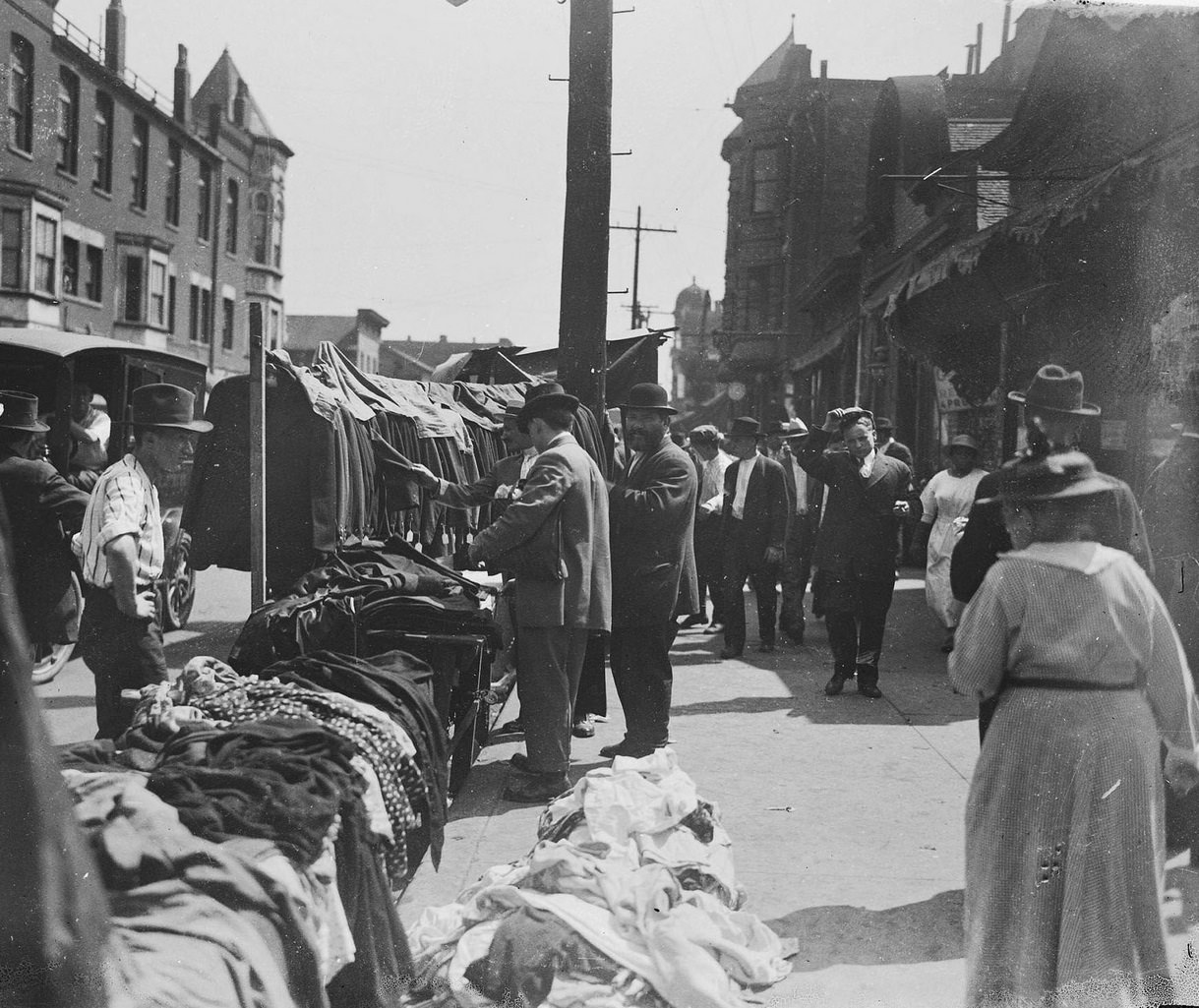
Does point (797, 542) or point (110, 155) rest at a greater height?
point (110, 155)

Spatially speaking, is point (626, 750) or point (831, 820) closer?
point (831, 820)

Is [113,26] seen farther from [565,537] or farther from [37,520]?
[565,537]

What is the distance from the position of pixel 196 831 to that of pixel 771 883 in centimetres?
248

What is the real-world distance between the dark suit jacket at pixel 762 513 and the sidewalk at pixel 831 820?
1.20m

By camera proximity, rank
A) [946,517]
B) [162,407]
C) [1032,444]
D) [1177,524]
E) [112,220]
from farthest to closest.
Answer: [112,220] → [946,517] → [1177,524] → [162,407] → [1032,444]

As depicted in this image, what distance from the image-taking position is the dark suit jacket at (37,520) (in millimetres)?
6129

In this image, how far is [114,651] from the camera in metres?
4.78

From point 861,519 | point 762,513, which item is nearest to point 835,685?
point 861,519

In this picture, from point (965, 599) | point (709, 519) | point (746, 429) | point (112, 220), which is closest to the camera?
point (965, 599)

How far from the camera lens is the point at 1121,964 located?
290 cm

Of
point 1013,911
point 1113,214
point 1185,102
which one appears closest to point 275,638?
point 1013,911

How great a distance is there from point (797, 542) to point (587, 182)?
436cm

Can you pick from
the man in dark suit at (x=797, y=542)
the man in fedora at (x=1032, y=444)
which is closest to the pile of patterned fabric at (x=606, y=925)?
the man in fedora at (x=1032, y=444)

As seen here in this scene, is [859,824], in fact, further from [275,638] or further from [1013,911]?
[275,638]
